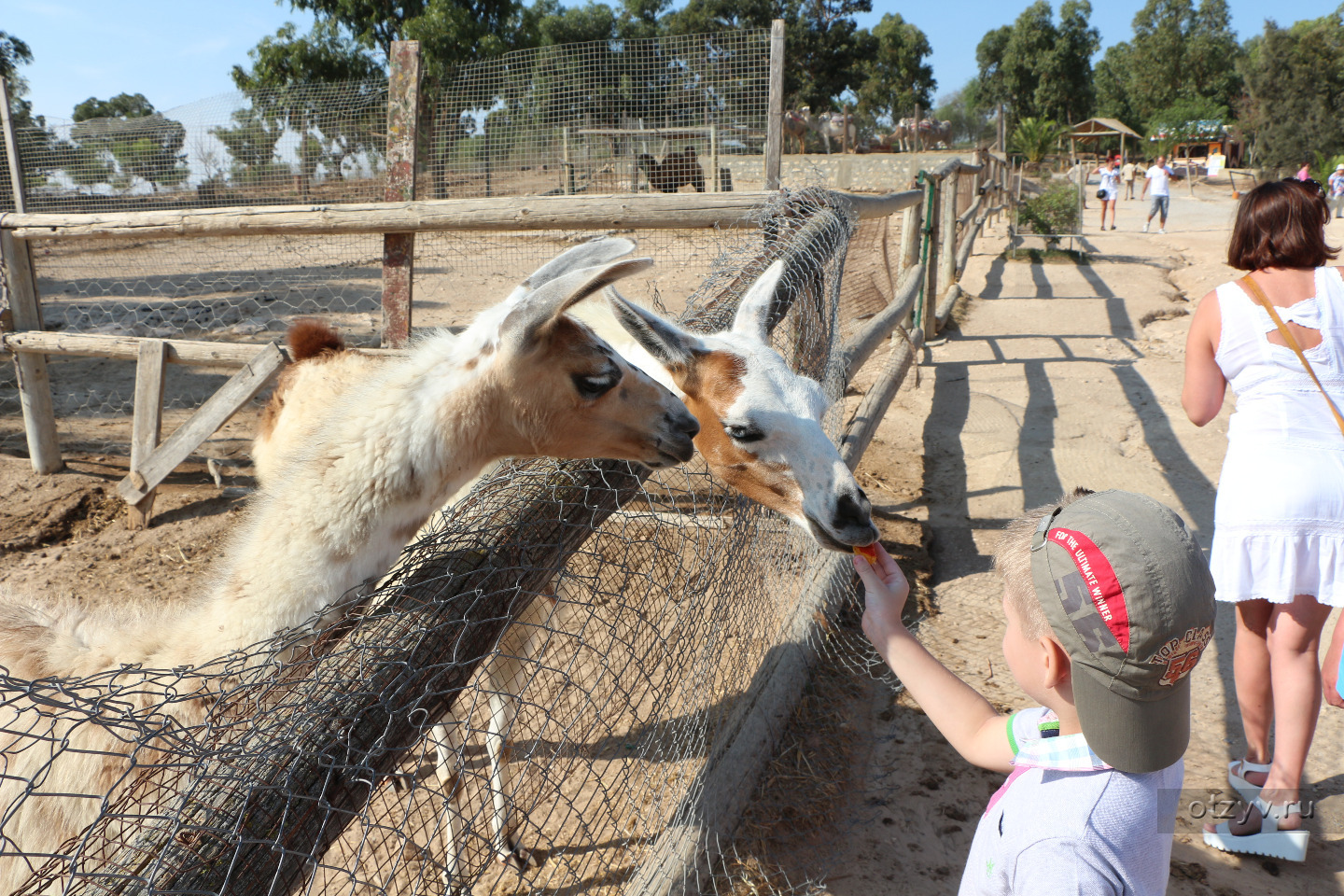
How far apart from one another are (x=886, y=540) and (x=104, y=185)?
10694mm

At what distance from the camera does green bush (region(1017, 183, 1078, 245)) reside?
16.6 meters

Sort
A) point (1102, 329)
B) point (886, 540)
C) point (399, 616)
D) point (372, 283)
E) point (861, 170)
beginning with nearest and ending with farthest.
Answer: point (399, 616) → point (886, 540) → point (1102, 329) → point (372, 283) → point (861, 170)

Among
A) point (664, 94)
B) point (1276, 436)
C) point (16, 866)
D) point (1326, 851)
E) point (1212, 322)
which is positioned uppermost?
point (664, 94)

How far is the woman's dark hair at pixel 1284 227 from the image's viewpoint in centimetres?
258

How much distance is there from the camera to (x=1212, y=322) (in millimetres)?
2705

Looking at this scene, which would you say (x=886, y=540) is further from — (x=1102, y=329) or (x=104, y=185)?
(x=104, y=185)

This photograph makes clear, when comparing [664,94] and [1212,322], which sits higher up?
[664,94]

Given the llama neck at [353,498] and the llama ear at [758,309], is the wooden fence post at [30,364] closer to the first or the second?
the llama neck at [353,498]

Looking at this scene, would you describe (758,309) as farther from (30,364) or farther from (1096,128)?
(1096,128)

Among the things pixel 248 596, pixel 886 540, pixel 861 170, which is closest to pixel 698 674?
pixel 248 596

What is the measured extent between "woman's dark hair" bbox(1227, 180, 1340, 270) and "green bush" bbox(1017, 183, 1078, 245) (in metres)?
15.1

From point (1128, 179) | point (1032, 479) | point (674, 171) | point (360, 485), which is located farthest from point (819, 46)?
point (360, 485)

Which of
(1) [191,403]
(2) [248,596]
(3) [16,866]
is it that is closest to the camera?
(3) [16,866]

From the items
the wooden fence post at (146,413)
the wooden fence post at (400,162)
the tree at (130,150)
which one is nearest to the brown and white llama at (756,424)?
the wooden fence post at (400,162)
